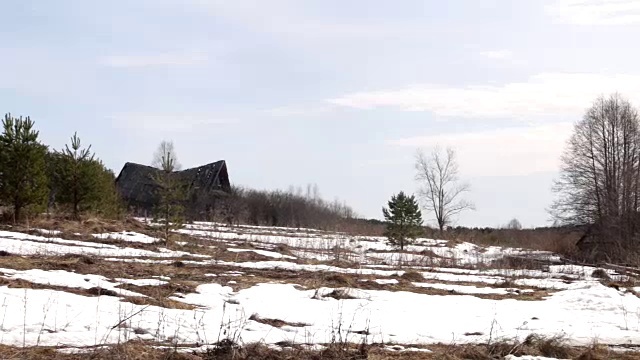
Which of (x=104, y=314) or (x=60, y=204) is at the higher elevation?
(x=60, y=204)

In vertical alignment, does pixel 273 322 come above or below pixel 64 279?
below

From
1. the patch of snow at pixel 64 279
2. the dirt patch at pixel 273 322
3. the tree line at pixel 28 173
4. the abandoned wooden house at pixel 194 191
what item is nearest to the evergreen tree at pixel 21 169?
the tree line at pixel 28 173

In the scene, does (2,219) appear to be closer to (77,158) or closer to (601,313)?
(77,158)

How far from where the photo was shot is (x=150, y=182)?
5512cm

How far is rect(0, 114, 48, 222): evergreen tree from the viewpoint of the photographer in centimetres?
2350

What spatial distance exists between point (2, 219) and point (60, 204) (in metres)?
5.68

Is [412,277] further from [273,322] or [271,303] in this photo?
[273,322]

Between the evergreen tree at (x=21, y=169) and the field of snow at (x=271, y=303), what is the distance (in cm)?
623

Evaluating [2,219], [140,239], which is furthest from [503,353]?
[2,219]

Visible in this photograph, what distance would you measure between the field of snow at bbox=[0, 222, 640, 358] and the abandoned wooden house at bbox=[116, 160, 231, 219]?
36084 mm

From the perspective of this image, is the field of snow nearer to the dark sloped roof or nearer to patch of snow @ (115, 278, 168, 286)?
patch of snow @ (115, 278, 168, 286)

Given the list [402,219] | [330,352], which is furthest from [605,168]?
[330,352]

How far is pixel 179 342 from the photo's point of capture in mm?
6824

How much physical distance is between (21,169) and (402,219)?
16215 millimetres
